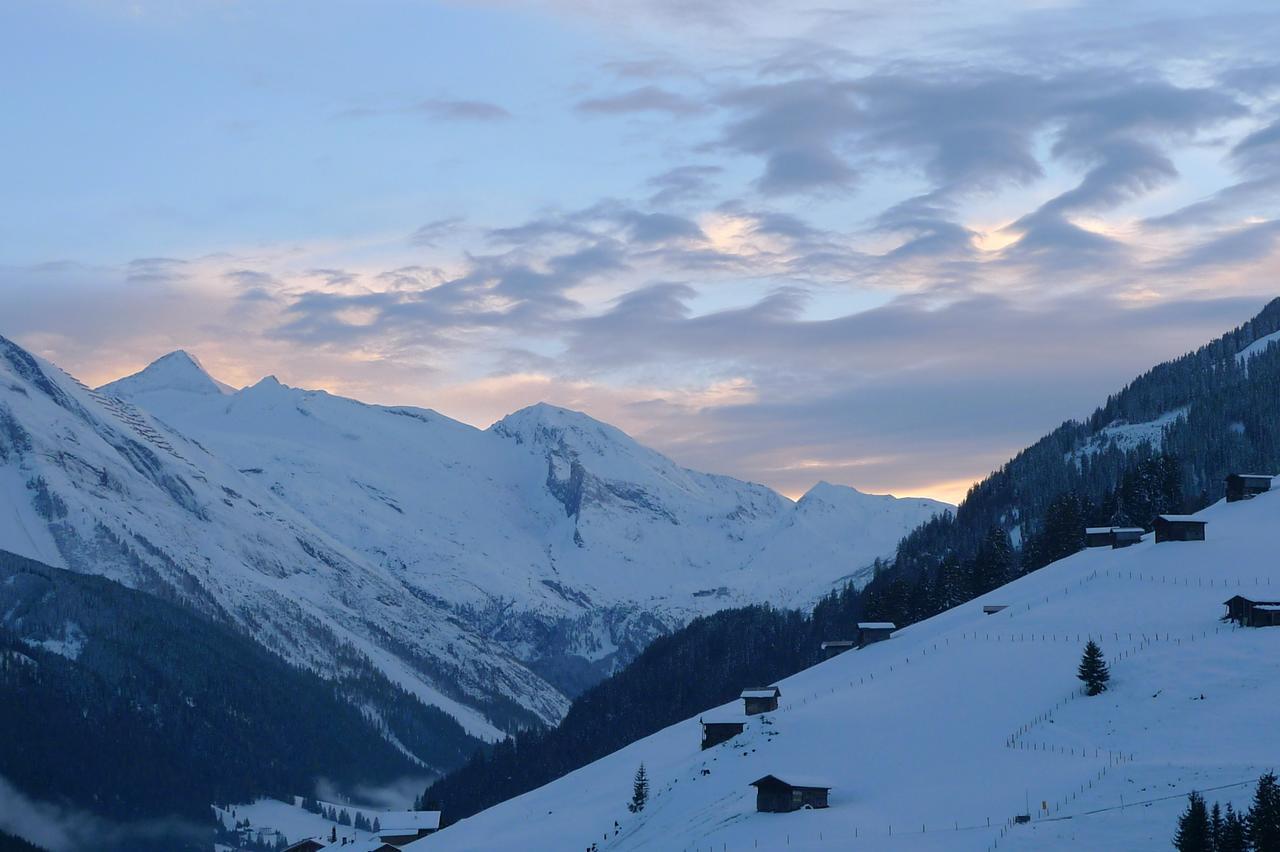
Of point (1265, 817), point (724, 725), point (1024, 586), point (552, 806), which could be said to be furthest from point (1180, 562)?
point (1265, 817)

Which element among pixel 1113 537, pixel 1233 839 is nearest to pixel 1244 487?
pixel 1113 537

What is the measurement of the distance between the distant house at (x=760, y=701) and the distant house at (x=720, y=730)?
340 cm

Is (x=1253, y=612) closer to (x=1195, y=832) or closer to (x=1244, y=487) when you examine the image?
(x=1195, y=832)

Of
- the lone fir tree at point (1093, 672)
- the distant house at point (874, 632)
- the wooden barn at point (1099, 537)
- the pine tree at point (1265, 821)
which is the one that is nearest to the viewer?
the pine tree at point (1265, 821)

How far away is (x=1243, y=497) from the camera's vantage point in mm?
162875

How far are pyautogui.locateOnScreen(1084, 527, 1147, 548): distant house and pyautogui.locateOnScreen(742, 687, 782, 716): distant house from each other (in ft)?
124

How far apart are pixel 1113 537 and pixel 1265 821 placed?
299ft

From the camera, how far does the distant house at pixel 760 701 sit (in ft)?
429

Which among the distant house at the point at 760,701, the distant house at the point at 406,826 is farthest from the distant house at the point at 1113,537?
the distant house at the point at 406,826

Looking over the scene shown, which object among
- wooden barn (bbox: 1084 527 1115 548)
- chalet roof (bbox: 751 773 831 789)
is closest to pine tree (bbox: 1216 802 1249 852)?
chalet roof (bbox: 751 773 831 789)

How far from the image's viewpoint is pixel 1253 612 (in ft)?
359

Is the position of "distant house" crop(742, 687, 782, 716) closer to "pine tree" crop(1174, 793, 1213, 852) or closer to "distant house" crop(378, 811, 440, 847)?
"distant house" crop(378, 811, 440, 847)

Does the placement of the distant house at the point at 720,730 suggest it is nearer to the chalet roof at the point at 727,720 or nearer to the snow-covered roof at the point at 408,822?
the chalet roof at the point at 727,720

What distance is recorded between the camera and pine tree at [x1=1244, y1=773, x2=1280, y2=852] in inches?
2616
